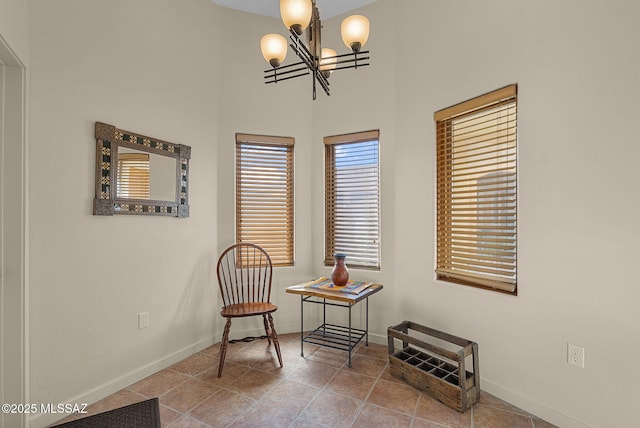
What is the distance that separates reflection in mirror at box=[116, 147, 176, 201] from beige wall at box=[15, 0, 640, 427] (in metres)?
0.20

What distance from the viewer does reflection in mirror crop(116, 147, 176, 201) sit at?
2.34 m

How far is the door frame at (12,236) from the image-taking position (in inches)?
67.9

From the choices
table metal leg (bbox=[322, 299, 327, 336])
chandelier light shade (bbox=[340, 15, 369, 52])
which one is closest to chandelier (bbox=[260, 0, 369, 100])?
chandelier light shade (bbox=[340, 15, 369, 52])

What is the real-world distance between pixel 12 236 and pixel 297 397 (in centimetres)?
194

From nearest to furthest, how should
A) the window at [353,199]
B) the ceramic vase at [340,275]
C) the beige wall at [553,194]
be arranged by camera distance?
the beige wall at [553,194] < the ceramic vase at [340,275] < the window at [353,199]

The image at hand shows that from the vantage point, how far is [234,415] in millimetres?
2016

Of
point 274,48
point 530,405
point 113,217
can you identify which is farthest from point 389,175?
point 113,217

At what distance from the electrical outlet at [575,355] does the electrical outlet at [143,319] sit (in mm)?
2848

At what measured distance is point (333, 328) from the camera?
3320 mm

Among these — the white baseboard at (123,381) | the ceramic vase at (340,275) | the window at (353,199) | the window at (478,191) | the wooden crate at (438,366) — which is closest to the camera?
the white baseboard at (123,381)

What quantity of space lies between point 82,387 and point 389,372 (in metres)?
2.15

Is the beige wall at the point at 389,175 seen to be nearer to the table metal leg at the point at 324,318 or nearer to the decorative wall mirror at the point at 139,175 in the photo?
the decorative wall mirror at the point at 139,175

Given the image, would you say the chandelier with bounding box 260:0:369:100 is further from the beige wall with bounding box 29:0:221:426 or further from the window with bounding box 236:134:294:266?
the window with bounding box 236:134:294:266

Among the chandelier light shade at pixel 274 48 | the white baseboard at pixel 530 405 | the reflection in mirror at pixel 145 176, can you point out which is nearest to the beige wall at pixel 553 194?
the white baseboard at pixel 530 405
